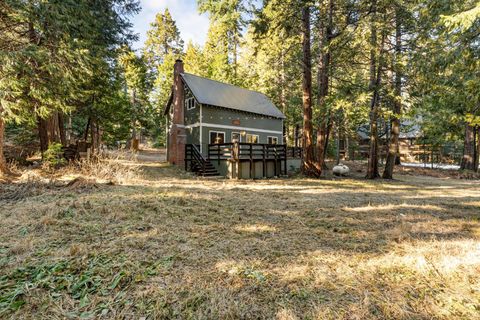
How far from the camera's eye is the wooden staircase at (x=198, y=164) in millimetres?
14502

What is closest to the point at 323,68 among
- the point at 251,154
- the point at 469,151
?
the point at 251,154

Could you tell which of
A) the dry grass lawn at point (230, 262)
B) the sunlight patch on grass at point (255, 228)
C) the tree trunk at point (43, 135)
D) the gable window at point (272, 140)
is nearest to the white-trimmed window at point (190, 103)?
the gable window at point (272, 140)

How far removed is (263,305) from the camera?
2477mm

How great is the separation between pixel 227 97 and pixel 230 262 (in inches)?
690

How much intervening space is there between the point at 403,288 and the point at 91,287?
11.5 feet

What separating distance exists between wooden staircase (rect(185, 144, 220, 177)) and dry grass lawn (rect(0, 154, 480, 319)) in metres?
8.29

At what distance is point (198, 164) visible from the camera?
49.5 ft

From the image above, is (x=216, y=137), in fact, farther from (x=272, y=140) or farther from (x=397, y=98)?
(x=397, y=98)

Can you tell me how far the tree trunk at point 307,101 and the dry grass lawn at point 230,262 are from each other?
293 inches

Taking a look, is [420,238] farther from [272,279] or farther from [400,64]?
[400,64]

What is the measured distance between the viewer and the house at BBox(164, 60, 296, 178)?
47.9ft

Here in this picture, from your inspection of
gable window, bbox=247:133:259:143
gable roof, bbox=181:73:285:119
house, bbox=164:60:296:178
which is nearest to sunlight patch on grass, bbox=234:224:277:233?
house, bbox=164:60:296:178

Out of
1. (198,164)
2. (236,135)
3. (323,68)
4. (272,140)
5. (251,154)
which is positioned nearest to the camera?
(323,68)

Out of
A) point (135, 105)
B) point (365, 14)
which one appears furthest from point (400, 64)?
point (135, 105)
